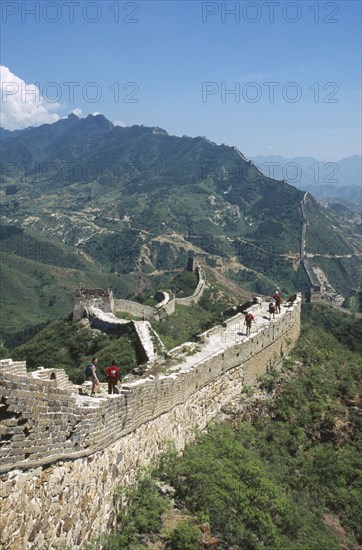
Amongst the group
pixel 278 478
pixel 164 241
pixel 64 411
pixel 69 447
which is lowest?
pixel 278 478

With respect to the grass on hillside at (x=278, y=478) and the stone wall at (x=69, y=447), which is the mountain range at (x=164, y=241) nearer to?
the grass on hillside at (x=278, y=478)

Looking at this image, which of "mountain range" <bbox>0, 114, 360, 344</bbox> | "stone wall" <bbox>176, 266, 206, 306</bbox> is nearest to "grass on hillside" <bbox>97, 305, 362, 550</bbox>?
"stone wall" <bbox>176, 266, 206, 306</bbox>

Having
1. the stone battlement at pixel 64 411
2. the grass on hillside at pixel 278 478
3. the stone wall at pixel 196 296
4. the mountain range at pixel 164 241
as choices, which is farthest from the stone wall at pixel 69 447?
the mountain range at pixel 164 241

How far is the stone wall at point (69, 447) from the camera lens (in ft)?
22.2

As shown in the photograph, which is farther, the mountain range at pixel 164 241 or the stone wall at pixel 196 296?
the mountain range at pixel 164 241

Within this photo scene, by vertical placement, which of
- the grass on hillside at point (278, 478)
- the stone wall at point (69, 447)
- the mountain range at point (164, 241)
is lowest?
the grass on hillside at point (278, 478)

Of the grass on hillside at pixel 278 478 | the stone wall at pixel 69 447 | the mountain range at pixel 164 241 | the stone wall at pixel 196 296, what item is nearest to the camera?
the stone wall at pixel 69 447

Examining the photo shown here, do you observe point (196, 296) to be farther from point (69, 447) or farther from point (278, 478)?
point (69, 447)

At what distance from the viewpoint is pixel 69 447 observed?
26.5 ft

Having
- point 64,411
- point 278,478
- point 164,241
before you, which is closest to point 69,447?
point 64,411

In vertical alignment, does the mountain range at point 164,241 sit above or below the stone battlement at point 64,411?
above

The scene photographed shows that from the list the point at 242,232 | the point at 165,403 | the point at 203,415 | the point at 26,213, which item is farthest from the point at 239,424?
the point at 26,213

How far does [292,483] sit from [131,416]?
18.2ft

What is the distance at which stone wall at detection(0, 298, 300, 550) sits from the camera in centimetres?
678
